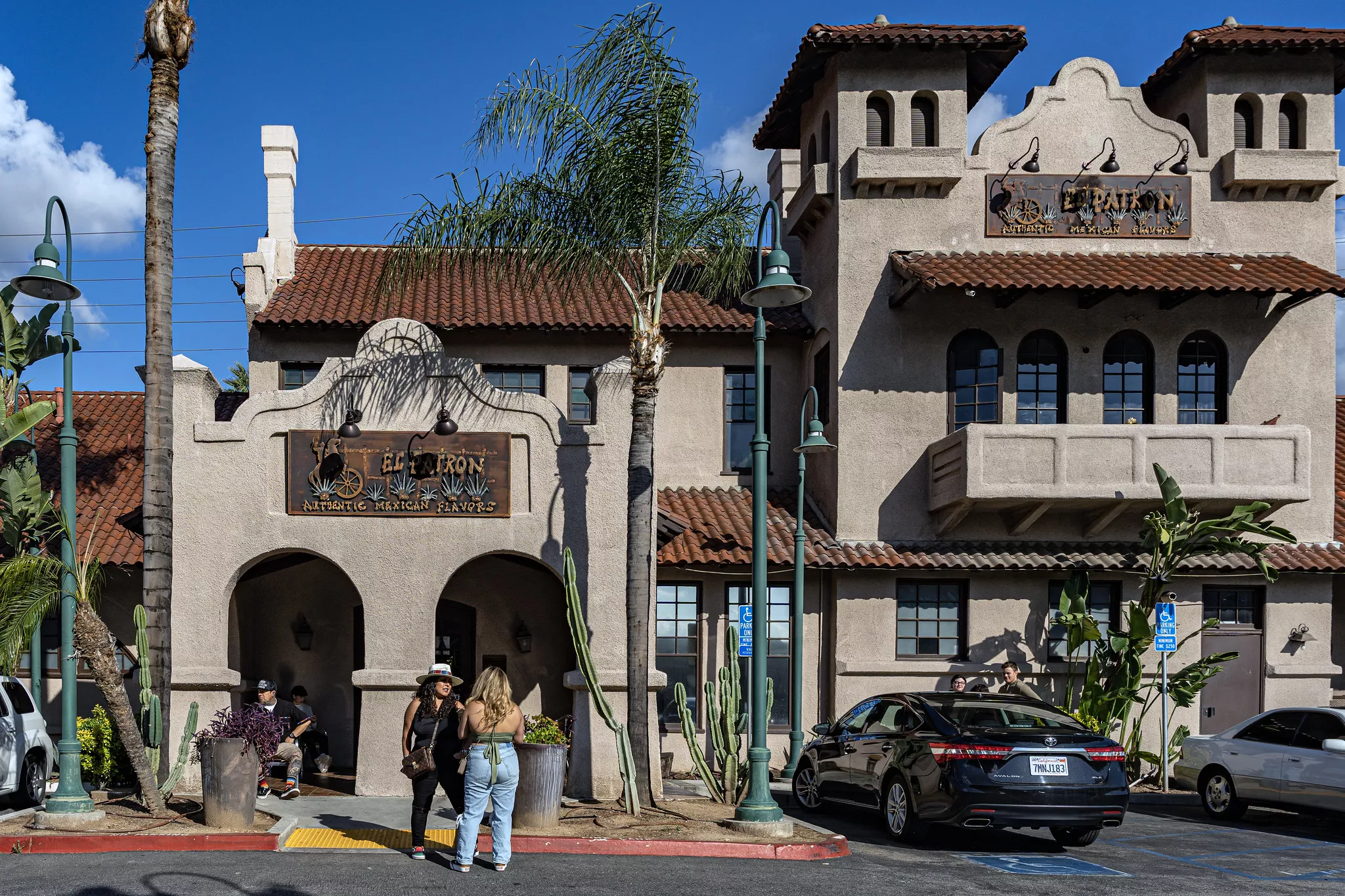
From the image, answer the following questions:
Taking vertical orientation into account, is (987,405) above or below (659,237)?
below

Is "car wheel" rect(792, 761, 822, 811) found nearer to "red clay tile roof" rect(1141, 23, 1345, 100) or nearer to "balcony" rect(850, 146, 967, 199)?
"balcony" rect(850, 146, 967, 199)

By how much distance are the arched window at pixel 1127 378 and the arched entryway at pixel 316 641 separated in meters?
12.0

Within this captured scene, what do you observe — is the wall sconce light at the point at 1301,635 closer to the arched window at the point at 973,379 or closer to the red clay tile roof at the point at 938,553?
the red clay tile roof at the point at 938,553

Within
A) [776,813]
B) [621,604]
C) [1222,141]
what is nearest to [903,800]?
[776,813]

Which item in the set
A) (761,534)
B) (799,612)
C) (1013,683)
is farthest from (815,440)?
(761,534)

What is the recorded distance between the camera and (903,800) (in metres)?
12.5

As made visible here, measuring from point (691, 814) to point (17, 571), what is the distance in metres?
7.04

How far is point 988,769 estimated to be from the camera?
11.5 metres

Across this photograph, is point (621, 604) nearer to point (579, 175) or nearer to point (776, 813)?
point (776, 813)

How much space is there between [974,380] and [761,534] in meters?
8.21

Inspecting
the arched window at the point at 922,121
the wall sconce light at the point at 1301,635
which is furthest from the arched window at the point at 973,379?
the wall sconce light at the point at 1301,635

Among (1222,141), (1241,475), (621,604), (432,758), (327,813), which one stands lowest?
(327,813)

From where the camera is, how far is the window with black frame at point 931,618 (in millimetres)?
19484

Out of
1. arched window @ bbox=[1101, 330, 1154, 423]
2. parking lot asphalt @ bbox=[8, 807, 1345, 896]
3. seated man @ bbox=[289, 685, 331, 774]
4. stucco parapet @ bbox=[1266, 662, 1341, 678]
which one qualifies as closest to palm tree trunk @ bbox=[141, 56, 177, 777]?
parking lot asphalt @ bbox=[8, 807, 1345, 896]
